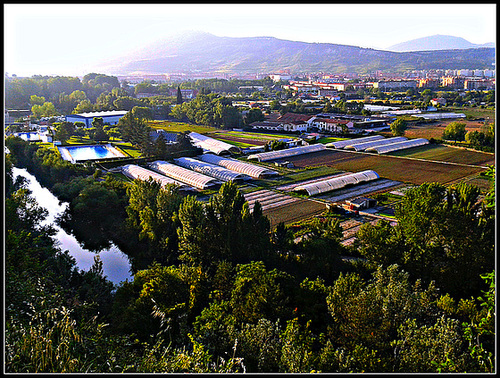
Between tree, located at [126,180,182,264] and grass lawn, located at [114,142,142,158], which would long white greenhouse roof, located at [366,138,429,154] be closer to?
grass lawn, located at [114,142,142,158]

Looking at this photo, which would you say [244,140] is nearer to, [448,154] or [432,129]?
[448,154]

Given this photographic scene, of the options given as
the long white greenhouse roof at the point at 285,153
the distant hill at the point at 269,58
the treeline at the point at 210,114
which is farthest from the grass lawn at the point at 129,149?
the distant hill at the point at 269,58

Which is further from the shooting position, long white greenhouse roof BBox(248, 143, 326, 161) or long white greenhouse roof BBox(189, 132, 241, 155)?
long white greenhouse roof BBox(189, 132, 241, 155)

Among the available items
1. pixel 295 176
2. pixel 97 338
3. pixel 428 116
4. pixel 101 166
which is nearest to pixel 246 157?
pixel 295 176

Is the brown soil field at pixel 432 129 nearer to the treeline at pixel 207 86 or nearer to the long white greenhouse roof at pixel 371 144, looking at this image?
the long white greenhouse roof at pixel 371 144

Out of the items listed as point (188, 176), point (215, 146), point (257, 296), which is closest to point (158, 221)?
point (257, 296)

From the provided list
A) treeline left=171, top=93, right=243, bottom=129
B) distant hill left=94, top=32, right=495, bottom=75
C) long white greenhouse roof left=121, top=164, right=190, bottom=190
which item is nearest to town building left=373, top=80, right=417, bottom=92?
treeline left=171, top=93, right=243, bottom=129
